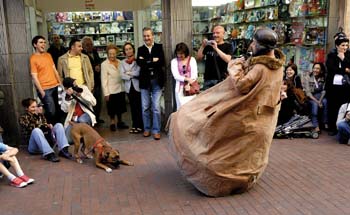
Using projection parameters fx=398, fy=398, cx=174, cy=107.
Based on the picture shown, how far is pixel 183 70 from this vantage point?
707 centimetres

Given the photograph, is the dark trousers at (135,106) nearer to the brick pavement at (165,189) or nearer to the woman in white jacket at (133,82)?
the woman in white jacket at (133,82)

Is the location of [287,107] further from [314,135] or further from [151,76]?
[151,76]

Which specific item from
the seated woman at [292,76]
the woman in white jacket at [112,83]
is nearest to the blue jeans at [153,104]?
the woman in white jacket at [112,83]

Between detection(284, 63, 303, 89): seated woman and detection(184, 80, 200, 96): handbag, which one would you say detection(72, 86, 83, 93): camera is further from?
detection(284, 63, 303, 89): seated woman

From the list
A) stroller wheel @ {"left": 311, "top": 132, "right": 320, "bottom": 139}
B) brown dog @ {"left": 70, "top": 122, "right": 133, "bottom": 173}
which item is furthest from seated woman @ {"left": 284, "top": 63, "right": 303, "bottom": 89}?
brown dog @ {"left": 70, "top": 122, "right": 133, "bottom": 173}

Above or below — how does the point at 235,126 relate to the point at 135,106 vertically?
above

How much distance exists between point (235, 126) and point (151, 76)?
325 cm

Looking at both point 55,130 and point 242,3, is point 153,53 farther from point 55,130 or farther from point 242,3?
A: point 242,3

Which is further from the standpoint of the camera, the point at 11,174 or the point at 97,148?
the point at 97,148

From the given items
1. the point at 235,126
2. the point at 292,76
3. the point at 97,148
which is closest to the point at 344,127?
the point at 292,76

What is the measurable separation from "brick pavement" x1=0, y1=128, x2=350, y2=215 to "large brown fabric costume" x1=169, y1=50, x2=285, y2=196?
298 millimetres

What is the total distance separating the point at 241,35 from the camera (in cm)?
851

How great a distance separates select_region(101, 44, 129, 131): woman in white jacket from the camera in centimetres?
779

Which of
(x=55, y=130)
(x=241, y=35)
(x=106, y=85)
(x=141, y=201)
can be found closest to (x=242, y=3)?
(x=241, y=35)
